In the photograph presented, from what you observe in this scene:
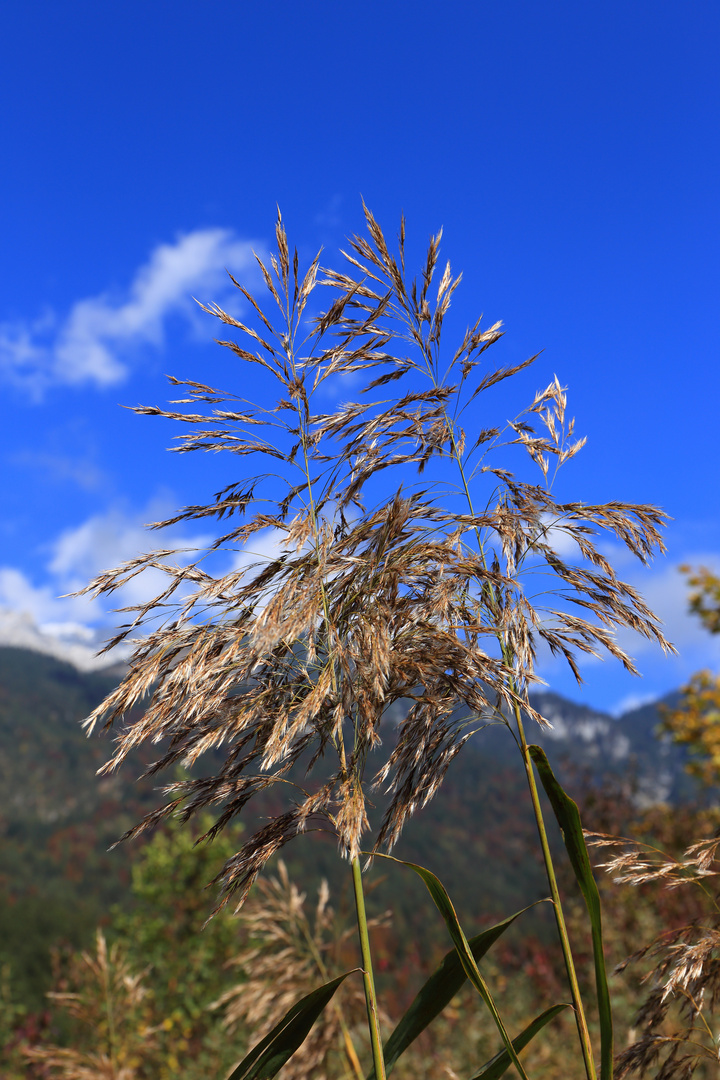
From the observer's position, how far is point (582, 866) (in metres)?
1.56

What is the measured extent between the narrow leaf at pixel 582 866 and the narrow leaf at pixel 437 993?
0.57 ft

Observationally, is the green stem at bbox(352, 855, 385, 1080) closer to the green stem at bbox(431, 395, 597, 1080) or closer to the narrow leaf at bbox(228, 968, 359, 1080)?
the narrow leaf at bbox(228, 968, 359, 1080)

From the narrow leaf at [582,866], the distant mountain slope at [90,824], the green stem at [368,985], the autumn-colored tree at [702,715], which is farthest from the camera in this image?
the distant mountain slope at [90,824]

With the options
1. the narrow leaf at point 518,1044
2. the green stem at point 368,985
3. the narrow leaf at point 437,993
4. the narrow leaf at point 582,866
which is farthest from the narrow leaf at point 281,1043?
the narrow leaf at point 582,866

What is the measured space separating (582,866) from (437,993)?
0.42 m

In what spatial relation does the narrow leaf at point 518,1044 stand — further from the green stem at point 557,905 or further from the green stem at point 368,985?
the green stem at point 368,985

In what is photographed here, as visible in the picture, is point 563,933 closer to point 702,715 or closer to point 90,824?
point 702,715

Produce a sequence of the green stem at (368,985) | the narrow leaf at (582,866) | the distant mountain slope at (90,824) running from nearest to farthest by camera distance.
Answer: the green stem at (368,985) < the narrow leaf at (582,866) < the distant mountain slope at (90,824)

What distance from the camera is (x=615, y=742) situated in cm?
17038

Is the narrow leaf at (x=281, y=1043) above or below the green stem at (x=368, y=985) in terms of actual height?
below

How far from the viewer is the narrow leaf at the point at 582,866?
1.46 meters

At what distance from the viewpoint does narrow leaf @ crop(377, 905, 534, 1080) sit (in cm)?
155

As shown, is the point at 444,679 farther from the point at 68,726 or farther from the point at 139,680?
the point at 68,726

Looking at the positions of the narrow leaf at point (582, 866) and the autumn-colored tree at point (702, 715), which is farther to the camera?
the autumn-colored tree at point (702, 715)
